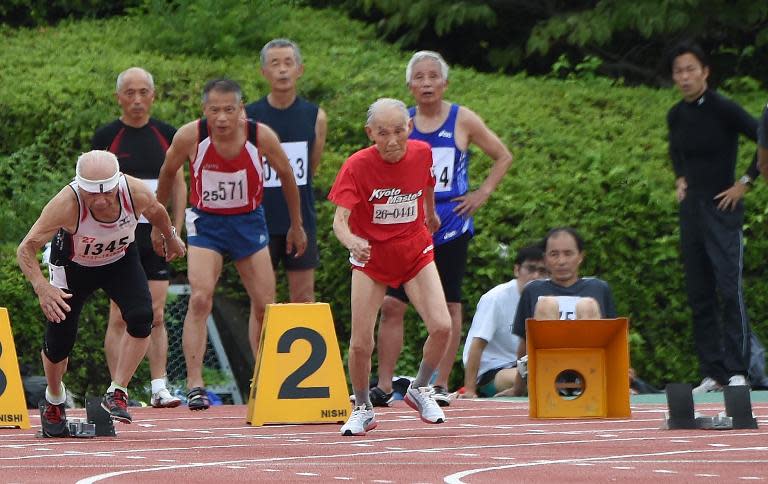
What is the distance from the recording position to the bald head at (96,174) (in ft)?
33.9

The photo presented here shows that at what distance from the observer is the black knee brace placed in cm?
1101

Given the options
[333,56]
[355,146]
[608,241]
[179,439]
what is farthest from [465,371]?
[333,56]

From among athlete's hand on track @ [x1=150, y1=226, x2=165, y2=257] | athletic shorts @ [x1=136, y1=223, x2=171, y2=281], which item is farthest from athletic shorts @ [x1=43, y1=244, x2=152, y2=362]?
athletic shorts @ [x1=136, y1=223, x2=171, y2=281]

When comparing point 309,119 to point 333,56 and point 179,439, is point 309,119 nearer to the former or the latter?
point 179,439

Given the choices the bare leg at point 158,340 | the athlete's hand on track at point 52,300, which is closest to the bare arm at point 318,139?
the bare leg at point 158,340

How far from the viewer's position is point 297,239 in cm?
1288

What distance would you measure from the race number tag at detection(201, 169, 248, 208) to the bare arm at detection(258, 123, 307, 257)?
249 mm

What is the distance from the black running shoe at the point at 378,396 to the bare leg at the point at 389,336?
0.11 feet

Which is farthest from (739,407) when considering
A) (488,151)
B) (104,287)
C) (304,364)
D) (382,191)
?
(104,287)

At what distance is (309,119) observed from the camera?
43.8 feet

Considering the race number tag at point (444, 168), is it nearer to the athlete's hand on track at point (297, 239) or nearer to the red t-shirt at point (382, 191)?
the athlete's hand on track at point (297, 239)

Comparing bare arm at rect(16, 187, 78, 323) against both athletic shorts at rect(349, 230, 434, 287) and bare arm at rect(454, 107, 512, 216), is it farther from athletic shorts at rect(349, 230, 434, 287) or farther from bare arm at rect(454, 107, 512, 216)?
bare arm at rect(454, 107, 512, 216)

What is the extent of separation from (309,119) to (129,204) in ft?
9.82

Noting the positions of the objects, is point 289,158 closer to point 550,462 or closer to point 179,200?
point 179,200
